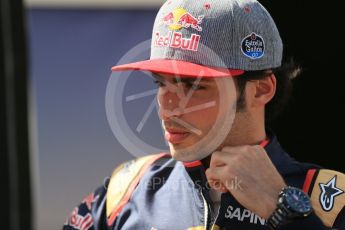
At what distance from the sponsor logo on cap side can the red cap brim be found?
0.19ft

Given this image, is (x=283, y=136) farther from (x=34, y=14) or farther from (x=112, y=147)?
(x=34, y=14)

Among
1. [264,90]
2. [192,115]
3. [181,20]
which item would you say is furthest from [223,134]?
[181,20]

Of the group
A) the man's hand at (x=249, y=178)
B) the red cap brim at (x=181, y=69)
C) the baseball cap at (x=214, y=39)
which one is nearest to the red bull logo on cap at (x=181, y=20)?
the baseball cap at (x=214, y=39)

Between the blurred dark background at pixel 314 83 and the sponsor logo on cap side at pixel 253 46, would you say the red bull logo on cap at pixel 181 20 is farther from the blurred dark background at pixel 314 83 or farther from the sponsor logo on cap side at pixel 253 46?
the blurred dark background at pixel 314 83

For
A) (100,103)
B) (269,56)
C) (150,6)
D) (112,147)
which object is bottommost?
(112,147)

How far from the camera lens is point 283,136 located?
306 cm

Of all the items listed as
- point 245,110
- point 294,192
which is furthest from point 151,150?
point 294,192

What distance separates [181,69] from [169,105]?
105 millimetres

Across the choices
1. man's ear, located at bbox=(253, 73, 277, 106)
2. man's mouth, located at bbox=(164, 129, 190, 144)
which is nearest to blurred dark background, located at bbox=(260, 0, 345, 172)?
man's ear, located at bbox=(253, 73, 277, 106)

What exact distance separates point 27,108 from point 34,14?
3172 millimetres

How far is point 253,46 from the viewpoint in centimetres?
209

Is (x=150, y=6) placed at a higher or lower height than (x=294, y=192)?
higher

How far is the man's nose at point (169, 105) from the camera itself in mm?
2020

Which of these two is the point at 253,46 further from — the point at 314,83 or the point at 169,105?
the point at 314,83
